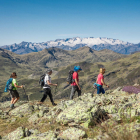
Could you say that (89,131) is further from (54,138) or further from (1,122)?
(1,122)

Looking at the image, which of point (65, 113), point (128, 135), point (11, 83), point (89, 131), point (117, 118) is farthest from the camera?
point (11, 83)

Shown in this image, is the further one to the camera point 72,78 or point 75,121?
point 72,78

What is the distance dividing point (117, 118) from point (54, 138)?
131 inches

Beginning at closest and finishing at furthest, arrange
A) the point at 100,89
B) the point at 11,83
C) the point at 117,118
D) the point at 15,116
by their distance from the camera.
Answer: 1. the point at 117,118
2. the point at 15,116
3. the point at 11,83
4. the point at 100,89

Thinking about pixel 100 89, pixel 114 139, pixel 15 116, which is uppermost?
pixel 114 139

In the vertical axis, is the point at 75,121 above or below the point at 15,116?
above

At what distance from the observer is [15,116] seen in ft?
38.7

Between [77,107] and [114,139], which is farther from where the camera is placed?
[77,107]

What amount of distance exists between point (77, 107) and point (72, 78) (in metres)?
6.44

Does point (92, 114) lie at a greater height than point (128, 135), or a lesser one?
lesser

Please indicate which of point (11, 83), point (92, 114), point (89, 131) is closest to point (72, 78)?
point (11, 83)

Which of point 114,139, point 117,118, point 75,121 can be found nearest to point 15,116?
point 75,121

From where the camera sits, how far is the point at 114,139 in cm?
441

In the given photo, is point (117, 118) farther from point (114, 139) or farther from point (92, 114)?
point (114, 139)
